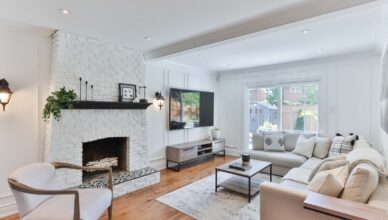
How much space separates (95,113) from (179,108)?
7.18 ft

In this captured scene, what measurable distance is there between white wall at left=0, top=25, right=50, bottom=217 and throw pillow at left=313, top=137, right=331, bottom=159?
194 inches

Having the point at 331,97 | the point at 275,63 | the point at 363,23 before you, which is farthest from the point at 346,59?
the point at 363,23

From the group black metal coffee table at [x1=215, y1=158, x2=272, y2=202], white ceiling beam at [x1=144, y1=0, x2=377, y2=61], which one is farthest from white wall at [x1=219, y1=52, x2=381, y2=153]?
white ceiling beam at [x1=144, y1=0, x2=377, y2=61]

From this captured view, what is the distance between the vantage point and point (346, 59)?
445cm

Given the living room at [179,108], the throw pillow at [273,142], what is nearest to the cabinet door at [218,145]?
the living room at [179,108]

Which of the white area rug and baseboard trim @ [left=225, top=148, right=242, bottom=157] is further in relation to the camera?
baseboard trim @ [left=225, top=148, right=242, bottom=157]

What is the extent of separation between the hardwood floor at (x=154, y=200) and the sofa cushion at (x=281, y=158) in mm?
1106

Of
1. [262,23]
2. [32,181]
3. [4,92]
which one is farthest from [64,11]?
[262,23]

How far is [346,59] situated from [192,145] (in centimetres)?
388

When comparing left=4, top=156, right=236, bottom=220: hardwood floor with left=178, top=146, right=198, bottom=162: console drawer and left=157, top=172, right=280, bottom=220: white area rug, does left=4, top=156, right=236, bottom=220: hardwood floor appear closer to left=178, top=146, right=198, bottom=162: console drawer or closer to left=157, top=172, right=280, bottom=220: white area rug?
left=157, top=172, right=280, bottom=220: white area rug

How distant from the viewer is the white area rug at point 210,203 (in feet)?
9.16

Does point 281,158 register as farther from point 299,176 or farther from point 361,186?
point 361,186

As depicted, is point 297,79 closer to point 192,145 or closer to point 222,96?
point 222,96

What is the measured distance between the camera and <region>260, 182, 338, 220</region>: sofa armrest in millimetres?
1941
